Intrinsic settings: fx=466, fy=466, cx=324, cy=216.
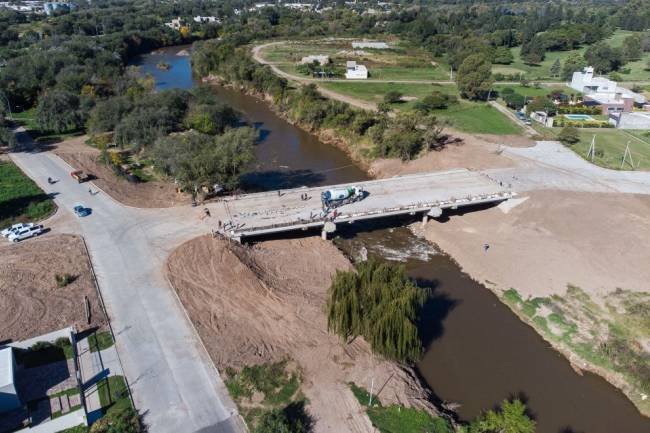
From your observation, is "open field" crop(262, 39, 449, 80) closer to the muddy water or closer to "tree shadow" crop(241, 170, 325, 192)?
"tree shadow" crop(241, 170, 325, 192)

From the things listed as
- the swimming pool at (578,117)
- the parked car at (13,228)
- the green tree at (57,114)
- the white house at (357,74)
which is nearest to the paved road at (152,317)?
the parked car at (13,228)

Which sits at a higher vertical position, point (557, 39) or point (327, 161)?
point (557, 39)

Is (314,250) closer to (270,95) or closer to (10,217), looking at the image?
(10,217)

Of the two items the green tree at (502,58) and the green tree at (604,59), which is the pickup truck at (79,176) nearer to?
the green tree at (502,58)

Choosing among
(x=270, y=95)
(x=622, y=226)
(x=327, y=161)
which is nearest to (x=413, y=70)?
(x=270, y=95)

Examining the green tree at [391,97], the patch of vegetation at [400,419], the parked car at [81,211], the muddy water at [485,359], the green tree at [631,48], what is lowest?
the muddy water at [485,359]
